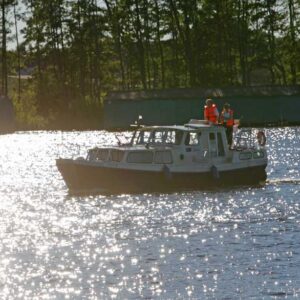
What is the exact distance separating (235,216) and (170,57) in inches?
4442

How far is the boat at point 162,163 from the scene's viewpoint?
54594mm

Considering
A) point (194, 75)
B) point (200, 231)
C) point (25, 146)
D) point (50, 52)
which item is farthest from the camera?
point (50, 52)

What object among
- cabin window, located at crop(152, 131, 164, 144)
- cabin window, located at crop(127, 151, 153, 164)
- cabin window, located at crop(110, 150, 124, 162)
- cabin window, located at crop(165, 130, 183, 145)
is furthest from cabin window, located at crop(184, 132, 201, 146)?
cabin window, located at crop(110, 150, 124, 162)

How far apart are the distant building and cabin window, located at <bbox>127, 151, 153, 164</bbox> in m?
68.3

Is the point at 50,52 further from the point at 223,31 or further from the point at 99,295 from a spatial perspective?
the point at 99,295

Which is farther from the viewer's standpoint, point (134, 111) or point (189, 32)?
point (189, 32)

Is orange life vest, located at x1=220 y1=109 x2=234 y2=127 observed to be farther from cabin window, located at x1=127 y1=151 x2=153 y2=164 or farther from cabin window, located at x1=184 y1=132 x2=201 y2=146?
cabin window, located at x1=127 y1=151 x2=153 y2=164

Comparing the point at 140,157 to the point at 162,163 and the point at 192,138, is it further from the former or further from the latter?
the point at 192,138

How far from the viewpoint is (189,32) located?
14125 centimetres

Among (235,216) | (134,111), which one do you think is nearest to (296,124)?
(134,111)

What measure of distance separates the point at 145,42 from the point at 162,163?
95.3m

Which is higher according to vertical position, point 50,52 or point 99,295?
point 50,52

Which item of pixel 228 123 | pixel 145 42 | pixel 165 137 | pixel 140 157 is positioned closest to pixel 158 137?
pixel 165 137

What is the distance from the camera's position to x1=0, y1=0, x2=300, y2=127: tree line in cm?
14050
